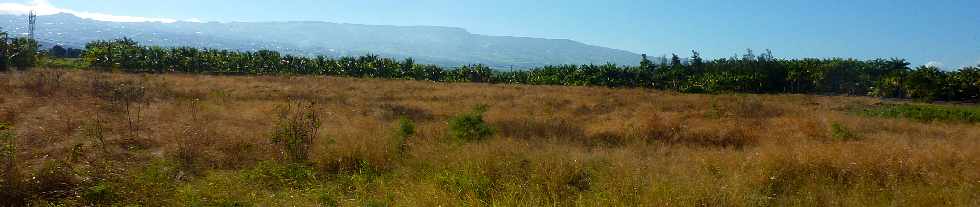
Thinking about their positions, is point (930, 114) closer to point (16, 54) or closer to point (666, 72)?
point (666, 72)

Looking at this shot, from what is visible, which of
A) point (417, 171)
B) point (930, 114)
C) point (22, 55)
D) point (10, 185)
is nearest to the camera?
point (10, 185)

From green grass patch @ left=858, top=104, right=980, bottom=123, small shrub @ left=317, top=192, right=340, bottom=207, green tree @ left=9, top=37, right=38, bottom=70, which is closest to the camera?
small shrub @ left=317, top=192, right=340, bottom=207

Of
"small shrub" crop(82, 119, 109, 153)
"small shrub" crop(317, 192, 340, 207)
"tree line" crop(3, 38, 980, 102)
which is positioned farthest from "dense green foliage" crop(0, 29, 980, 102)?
"small shrub" crop(317, 192, 340, 207)

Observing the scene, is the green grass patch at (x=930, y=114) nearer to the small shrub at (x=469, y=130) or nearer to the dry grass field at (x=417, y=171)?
the dry grass field at (x=417, y=171)

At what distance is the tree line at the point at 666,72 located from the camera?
39.9 m

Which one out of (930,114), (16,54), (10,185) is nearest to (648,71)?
(930,114)

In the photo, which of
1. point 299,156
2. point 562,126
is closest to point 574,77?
point 562,126

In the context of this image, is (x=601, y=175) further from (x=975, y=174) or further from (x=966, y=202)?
(x=975, y=174)

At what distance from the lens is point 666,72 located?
57.3m

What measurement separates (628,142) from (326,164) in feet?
22.1

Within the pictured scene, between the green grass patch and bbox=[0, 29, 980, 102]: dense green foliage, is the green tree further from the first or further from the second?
the green grass patch

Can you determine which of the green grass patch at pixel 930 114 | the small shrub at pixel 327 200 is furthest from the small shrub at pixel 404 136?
the green grass patch at pixel 930 114

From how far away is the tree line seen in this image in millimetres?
39906

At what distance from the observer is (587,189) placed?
21.9 feet
